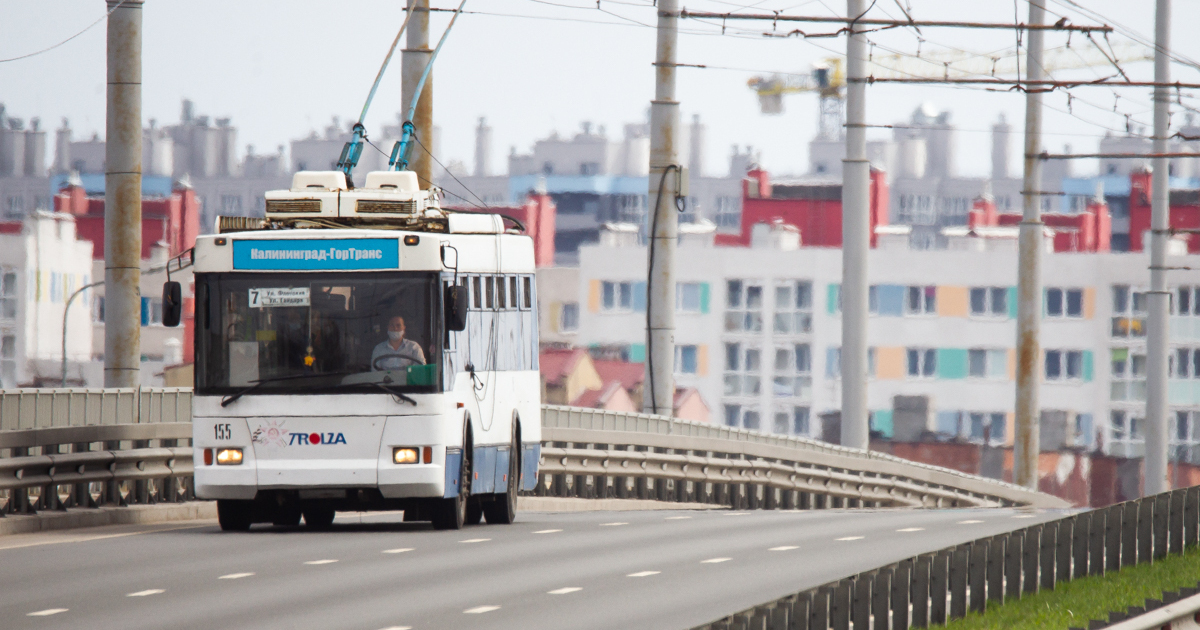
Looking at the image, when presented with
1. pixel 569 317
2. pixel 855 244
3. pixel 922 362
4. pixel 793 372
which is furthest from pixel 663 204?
pixel 569 317

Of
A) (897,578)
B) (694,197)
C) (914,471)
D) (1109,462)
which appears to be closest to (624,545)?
(897,578)

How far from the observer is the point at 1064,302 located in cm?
10488

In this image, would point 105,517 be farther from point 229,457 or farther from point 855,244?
point 855,244

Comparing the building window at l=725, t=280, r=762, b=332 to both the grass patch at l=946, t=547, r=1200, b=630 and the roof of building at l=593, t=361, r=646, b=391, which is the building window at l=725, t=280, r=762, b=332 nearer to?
the roof of building at l=593, t=361, r=646, b=391

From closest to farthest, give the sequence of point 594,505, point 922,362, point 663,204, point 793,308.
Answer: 1. point 663,204
2. point 594,505
3. point 922,362
4. point 793,308

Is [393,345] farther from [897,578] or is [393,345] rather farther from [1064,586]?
[897,578]

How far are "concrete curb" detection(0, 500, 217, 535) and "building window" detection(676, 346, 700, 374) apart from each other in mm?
91948

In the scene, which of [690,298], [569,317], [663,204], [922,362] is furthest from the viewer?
[569,317]

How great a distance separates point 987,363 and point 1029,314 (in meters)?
69.3

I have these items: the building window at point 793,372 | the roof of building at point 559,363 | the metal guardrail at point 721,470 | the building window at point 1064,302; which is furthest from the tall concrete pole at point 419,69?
the building window at point 793,372

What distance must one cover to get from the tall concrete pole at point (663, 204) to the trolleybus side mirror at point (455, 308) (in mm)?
9322

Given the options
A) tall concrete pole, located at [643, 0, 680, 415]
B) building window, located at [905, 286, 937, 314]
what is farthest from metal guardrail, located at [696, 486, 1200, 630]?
building window, located at [905, 286, 937, 314]

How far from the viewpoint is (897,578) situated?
988cm

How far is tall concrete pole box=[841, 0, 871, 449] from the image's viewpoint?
99.1 ft
